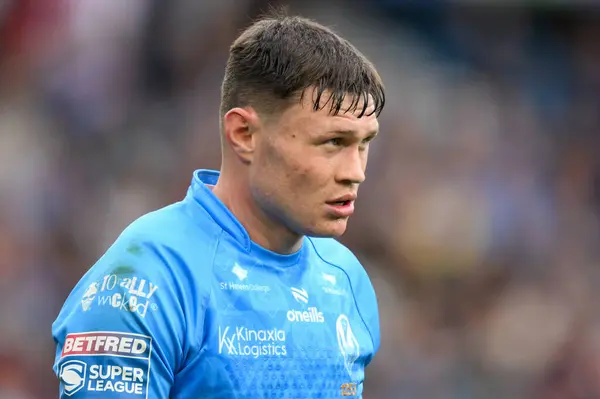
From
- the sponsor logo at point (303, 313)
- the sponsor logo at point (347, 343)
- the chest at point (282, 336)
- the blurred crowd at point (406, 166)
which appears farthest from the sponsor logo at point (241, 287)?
the blurred crowd at point (406, 166)

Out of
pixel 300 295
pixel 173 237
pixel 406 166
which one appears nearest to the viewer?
pixel 173 237

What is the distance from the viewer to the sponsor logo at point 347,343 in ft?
10.0

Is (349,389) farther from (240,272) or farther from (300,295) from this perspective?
→ (240,272)

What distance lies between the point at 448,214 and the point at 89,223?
8.86 feet

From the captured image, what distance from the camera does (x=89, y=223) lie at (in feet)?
22.4

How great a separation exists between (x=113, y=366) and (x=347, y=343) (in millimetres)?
822

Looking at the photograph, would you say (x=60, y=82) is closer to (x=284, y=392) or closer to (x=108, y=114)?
(x=108, y=114)

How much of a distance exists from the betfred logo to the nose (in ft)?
2.41

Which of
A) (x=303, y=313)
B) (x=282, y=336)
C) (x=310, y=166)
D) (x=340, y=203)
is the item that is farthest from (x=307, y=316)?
(x=310, y=166)

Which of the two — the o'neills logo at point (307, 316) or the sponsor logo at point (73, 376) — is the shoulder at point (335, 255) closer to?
the o'neills logo at point (307, 316)

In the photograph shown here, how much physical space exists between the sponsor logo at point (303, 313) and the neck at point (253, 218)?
A: 0.15 meters

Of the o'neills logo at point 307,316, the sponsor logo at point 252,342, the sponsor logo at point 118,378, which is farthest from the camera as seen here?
the o'neills logo at point 307,316

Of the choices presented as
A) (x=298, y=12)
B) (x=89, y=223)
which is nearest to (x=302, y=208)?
(x=89, y=223)

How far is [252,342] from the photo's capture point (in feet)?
9.14
